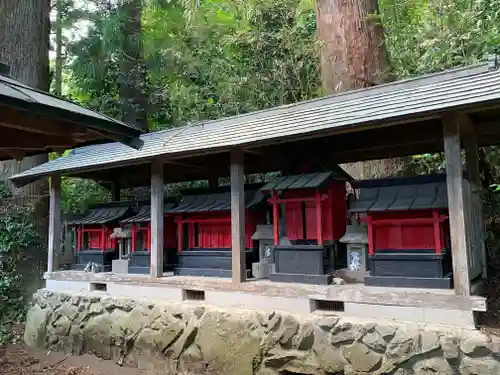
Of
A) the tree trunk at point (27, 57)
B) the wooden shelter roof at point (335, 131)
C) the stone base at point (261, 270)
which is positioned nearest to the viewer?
the wooden shelter roof at point (335, 131)

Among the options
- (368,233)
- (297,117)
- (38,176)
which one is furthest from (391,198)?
(38,176)

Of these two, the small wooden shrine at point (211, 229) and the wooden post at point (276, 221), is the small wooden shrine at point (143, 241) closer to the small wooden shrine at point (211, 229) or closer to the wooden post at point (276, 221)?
the small wooden shrine at point (211, 229)

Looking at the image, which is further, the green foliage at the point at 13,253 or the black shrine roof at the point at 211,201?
the green foliage at the point at 13,253

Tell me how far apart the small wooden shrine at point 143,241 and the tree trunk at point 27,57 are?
3.16 meters

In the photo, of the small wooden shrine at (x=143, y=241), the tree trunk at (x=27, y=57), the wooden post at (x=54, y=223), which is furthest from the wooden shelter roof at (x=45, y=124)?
the tree trunk at (x=27, y=57)

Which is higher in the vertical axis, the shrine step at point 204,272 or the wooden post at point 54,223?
the wooden post at point 54,223

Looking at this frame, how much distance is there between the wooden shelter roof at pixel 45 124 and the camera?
229 centimetres

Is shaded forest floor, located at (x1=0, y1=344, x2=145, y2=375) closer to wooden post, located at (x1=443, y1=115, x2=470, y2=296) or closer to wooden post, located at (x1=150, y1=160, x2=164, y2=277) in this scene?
wooden post, located at (x1=150, y1=160, x2=164, y2=277)

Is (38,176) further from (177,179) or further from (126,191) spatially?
(126,191)

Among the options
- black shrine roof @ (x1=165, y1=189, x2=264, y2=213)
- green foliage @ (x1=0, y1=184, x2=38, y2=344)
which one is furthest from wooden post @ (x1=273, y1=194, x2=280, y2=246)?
green foliage @ (x1=0, y1=184, x2=38, y2=344)

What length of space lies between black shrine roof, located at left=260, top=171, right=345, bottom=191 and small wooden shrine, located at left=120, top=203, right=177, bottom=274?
6.92 feet

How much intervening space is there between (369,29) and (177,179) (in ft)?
14.6

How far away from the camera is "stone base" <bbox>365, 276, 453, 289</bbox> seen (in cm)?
417

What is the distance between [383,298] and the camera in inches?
166
